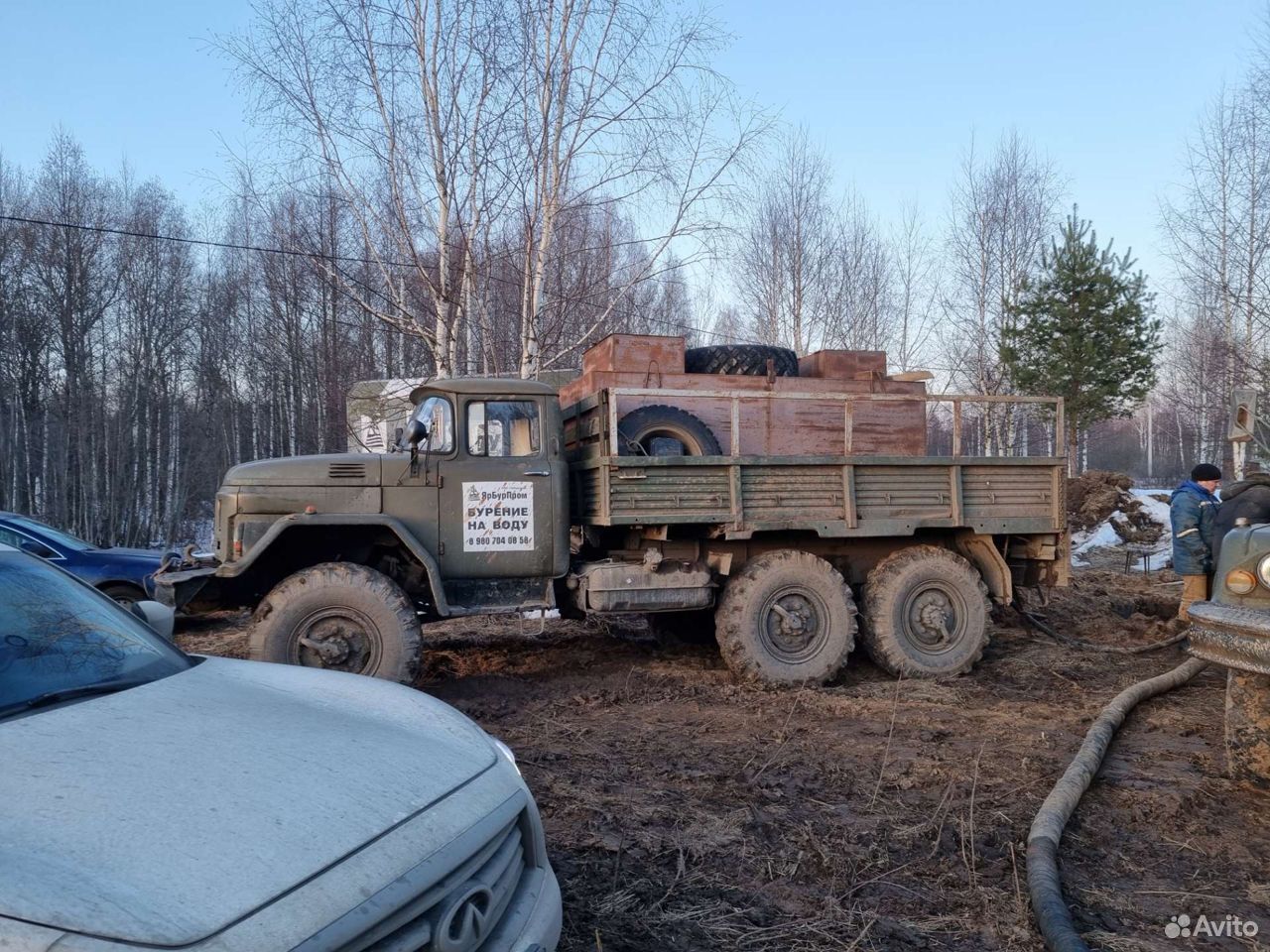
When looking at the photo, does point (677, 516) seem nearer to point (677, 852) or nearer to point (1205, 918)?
point (677, 852)

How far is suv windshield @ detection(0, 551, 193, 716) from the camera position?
2.35m

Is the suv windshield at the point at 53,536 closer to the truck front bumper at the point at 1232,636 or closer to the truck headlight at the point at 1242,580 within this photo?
the truck front bumper at the point at 1232,636

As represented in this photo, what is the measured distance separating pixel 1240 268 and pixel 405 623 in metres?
19.6

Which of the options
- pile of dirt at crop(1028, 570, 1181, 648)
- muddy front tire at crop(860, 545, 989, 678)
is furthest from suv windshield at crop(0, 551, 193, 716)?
pile of dirt at crop(1028, 570, 1181, 648)

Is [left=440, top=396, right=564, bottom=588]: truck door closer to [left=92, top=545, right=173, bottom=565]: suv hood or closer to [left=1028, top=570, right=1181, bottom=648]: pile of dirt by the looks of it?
[left=92, top=545, right=173, bottom=565]: suv hood

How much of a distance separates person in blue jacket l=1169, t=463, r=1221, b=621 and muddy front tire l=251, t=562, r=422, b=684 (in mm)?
6552

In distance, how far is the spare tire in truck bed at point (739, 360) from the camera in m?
8.51

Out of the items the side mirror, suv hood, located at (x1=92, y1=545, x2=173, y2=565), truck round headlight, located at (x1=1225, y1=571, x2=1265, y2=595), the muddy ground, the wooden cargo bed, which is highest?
the side mirror

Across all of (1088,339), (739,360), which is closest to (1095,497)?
(1088,339)

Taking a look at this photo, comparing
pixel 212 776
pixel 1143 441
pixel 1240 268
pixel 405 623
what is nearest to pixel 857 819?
pixel 212 776

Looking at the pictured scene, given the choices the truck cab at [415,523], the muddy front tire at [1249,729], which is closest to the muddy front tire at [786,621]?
the truck cab at [415,523]

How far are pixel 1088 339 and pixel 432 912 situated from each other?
2087 cm

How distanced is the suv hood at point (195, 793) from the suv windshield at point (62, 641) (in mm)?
147

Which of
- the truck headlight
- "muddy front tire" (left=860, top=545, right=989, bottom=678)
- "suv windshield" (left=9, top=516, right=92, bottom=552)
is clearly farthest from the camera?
"suv windshield" (left=9, top=516, right=92, bottom=552)
